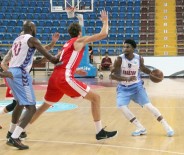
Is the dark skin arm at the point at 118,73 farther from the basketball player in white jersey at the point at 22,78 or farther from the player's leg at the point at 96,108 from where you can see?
the basketball player in white jersey at the point at 22,78

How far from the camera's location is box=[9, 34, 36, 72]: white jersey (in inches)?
219

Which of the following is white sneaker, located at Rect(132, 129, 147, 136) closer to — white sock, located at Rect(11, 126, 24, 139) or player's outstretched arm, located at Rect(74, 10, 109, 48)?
player's outstretched arm, located at Rect(74, 10, 109, 48)

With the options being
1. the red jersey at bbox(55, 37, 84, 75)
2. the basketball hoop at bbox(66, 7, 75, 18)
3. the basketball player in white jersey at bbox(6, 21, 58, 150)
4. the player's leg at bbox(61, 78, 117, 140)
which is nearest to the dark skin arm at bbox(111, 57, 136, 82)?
the player's leg at bbox(61, 78, 117, 140)

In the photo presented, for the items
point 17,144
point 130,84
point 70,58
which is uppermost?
point 70,58

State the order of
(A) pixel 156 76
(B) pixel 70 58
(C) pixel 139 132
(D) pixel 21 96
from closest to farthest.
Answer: (D) pixel 21 96 → (B) pixel 70 58 → (C) pixel 139 132 → (A) pixel 156 76

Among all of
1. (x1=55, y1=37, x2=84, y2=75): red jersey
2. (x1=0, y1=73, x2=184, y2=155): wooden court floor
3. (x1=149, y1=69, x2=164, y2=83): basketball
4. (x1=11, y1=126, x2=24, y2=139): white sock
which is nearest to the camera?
(x1=0, y1=73, x2=184, y2=155): wooden court floor

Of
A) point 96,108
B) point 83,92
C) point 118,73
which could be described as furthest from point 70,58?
point 118,73

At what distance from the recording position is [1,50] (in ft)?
69.9

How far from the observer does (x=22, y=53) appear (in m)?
5.58

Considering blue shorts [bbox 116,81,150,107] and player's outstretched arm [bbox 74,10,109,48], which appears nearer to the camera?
player's outstretched arm [bbox 74,10,109,48]

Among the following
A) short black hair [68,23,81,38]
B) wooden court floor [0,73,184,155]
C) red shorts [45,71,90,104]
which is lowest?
wooden court floor [0,73,184,155]

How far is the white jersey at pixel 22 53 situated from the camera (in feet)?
18.3

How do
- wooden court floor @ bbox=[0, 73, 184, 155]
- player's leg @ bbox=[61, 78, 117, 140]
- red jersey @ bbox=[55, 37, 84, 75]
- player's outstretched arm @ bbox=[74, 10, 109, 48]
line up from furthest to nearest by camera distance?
red jersey @ bbox=[55, 37, 84, 75]
player's leg @ bbox=[61, 78, 117, 140]
player's outstretched arm @ bbox=[74, 10, 109, 48]
wooden court floor @ bbox=[0, 73, 184, 155]

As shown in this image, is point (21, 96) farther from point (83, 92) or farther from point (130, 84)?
point (130, 84)
